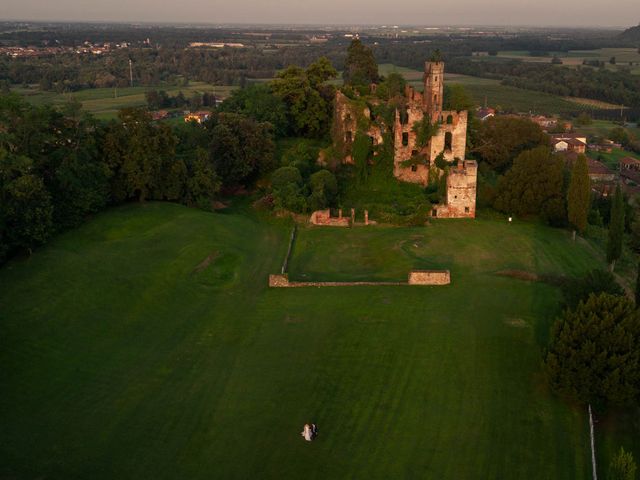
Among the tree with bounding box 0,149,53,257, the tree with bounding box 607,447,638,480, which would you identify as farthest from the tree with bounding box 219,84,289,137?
the tree with bounding box 607,447,638,480

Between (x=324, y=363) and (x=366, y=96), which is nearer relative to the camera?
(x=324, y=363)

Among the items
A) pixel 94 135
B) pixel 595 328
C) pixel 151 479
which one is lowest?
pixel 151 479

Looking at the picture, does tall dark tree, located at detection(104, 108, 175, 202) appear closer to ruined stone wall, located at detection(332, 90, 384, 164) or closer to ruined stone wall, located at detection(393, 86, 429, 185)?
ruined stone wall, located at detection(332, 90, 384, 164)

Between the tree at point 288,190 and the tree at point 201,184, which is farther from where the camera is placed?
the tree at point 201,184

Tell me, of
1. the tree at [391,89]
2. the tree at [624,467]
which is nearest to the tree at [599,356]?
the tree at [624,467]

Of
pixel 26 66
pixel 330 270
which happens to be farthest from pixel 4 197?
pixel 26 66

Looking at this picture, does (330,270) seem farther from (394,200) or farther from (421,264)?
(394,200)

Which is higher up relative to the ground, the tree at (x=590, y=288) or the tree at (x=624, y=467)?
the tree at (x=590, y=288)

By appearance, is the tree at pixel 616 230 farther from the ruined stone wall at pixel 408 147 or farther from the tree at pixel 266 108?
the tree at pixel 266 108
